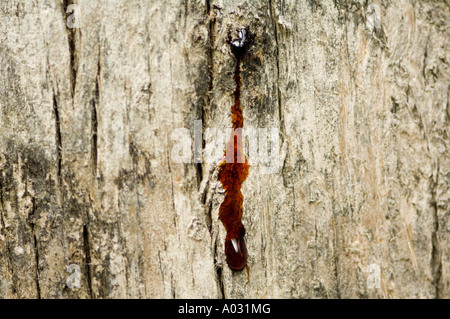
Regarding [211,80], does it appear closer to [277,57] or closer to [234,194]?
[277,57]

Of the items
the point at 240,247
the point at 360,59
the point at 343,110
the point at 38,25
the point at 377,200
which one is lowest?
the point at 240,247

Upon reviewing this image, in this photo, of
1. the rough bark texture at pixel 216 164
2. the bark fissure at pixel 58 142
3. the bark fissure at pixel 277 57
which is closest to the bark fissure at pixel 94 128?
the rough bark texture at pixel 216 164

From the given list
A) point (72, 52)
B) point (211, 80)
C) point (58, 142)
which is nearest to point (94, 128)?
point (58, 142)

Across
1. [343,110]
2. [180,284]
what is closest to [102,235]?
[180,284]

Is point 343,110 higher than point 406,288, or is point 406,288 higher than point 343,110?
point 343,110

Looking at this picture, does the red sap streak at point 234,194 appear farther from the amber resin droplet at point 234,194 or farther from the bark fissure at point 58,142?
the bark fissure at point 58,142

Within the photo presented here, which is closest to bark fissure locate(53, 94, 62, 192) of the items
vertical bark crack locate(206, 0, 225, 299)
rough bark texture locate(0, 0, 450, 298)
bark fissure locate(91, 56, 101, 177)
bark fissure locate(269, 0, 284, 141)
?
rough bark texture locate(0, 0, 450, 298)
